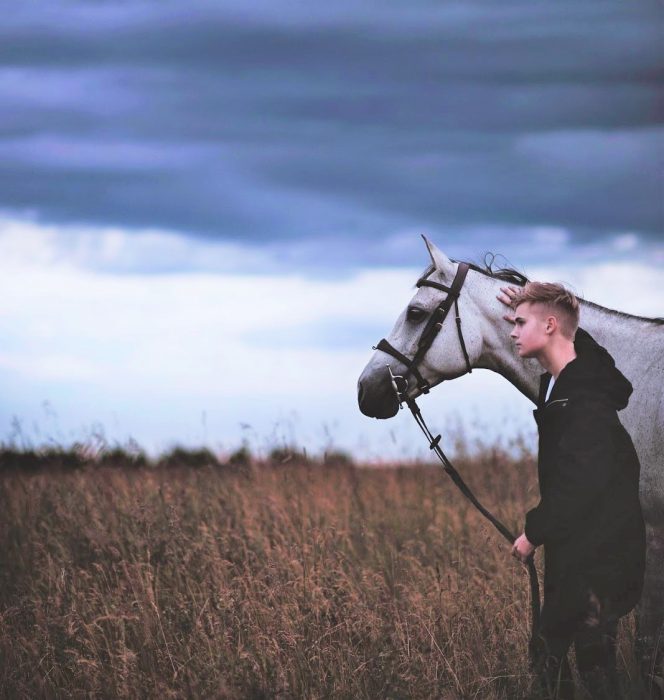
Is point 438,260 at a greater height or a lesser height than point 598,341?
greater

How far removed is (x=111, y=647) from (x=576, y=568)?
3.47m

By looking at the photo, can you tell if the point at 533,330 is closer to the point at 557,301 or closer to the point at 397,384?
the point at 557,301

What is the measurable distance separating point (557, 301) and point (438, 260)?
141cm

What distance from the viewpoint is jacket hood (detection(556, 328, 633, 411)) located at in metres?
4.23

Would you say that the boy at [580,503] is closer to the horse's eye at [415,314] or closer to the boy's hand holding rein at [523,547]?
the boy's hand holding rein at [523,547]

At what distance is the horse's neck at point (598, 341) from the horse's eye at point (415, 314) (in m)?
0.39

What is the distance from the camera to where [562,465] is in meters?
4.02

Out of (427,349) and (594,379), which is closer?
(594,379)

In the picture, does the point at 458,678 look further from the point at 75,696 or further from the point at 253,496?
the point at 253,496

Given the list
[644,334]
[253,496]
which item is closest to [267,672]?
[644,334]

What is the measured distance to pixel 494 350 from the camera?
5.62 m

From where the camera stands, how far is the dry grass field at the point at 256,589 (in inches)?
211

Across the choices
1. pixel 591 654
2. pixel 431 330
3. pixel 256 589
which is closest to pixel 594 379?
pixel 591 654

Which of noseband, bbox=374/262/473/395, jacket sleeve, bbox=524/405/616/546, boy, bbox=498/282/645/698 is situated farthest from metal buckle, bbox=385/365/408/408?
jacket sleeve, bbox=524/405/616/546
